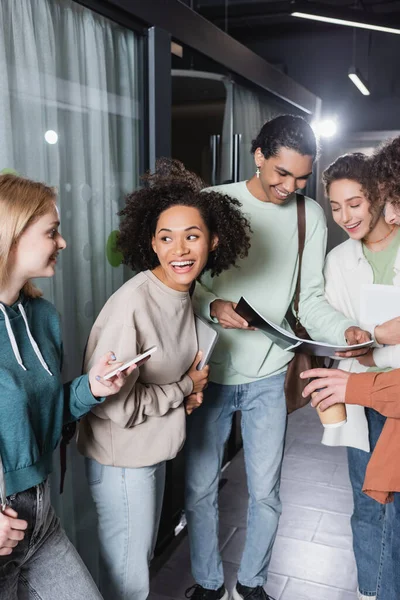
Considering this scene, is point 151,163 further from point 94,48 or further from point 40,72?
point 40,72

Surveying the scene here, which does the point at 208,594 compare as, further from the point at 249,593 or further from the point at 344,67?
the point at 344,67

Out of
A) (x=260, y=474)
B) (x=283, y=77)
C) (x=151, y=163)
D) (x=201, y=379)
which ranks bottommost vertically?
(x=260, y=474)

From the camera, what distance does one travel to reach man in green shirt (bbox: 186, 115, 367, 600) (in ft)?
7.32

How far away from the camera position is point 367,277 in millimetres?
2215

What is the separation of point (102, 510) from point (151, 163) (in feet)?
4.75

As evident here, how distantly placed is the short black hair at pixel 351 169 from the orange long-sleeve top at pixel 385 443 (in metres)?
0.75

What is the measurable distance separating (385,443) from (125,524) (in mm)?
768

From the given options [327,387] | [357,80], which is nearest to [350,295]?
[327,387]

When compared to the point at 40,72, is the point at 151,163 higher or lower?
lower

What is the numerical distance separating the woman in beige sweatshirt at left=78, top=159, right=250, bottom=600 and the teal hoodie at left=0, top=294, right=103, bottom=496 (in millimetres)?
138

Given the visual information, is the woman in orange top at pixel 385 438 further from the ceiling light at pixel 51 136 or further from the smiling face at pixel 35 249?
the ceiling light at pixel 51 136

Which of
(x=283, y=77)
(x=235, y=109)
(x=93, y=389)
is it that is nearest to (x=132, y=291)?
(x=93, y=389)

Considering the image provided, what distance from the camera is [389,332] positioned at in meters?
2.13

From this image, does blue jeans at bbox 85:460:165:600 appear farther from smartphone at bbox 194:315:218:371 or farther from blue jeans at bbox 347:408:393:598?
blue jeans at bbox 347:408:393:598
